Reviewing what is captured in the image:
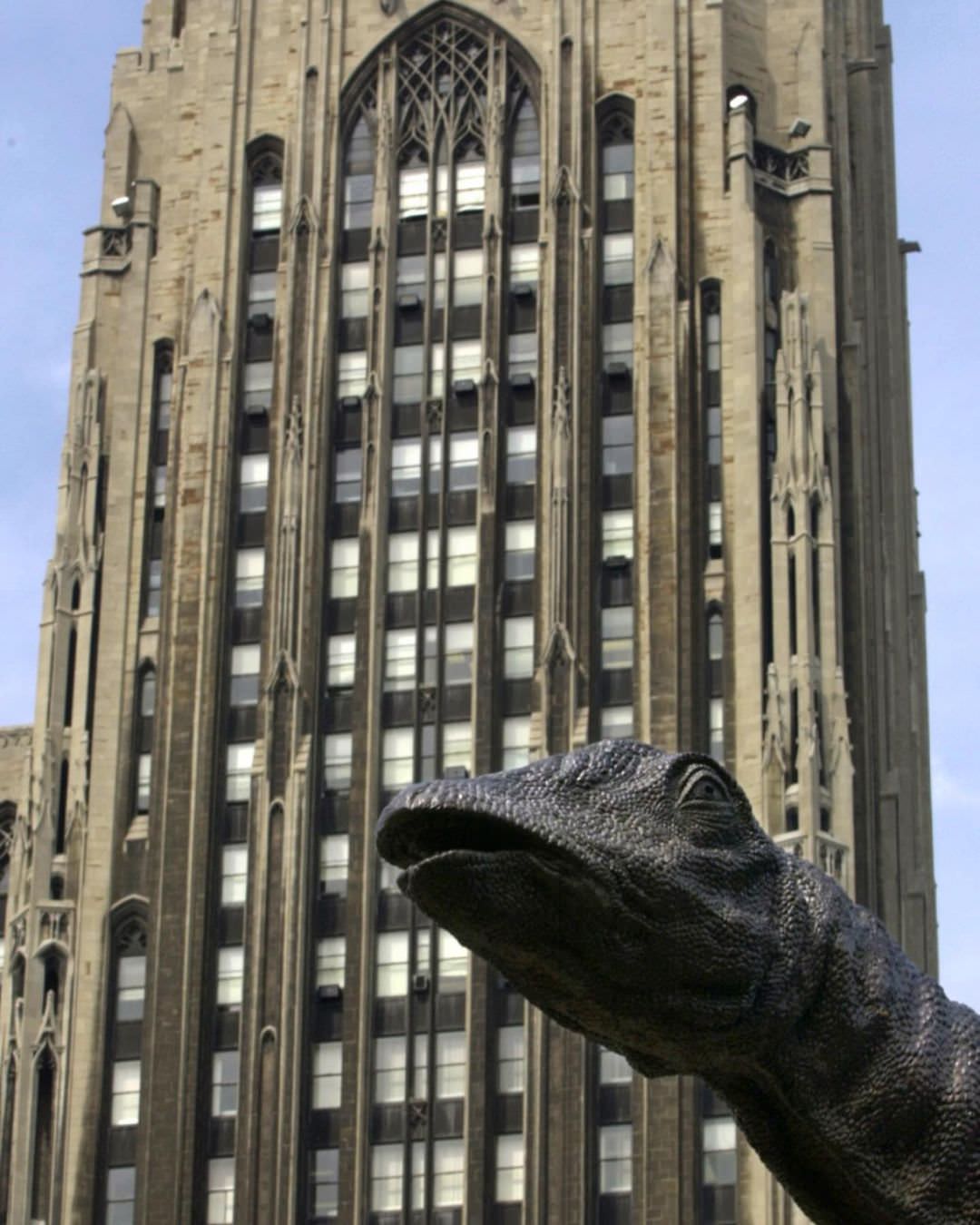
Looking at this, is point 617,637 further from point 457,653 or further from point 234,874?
point 234,874

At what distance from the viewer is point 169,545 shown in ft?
213

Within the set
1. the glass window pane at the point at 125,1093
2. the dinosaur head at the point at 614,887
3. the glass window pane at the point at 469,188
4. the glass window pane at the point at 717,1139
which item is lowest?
the dinosaur head at the point at 614,887

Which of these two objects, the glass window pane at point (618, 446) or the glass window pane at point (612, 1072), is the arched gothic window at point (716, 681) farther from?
the glass window pane at point (612, 1072)

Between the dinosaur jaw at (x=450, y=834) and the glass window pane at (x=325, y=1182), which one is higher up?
the glass window pane at (x=325, y=1182)

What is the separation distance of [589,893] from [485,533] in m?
55.5

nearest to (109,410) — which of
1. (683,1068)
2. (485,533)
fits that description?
(485,533)

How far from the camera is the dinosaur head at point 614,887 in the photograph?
288 inches

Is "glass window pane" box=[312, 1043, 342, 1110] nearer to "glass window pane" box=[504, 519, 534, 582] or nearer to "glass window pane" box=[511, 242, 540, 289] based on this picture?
"glass window pane" box=[504, 519, 534, 582]

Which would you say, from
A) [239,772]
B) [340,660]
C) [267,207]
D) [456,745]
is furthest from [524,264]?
[239,772]

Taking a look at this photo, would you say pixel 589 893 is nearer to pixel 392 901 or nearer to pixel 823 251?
pixel 392 901

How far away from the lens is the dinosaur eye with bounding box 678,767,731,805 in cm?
773

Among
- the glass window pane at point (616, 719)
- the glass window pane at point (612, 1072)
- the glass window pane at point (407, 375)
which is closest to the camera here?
the glass window pane at point (612, 1072)

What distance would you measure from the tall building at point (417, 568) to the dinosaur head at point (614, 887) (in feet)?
161

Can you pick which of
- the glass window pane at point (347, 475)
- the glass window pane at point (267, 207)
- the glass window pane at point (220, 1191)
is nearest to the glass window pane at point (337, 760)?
the glass window pane at point (347, 475)
